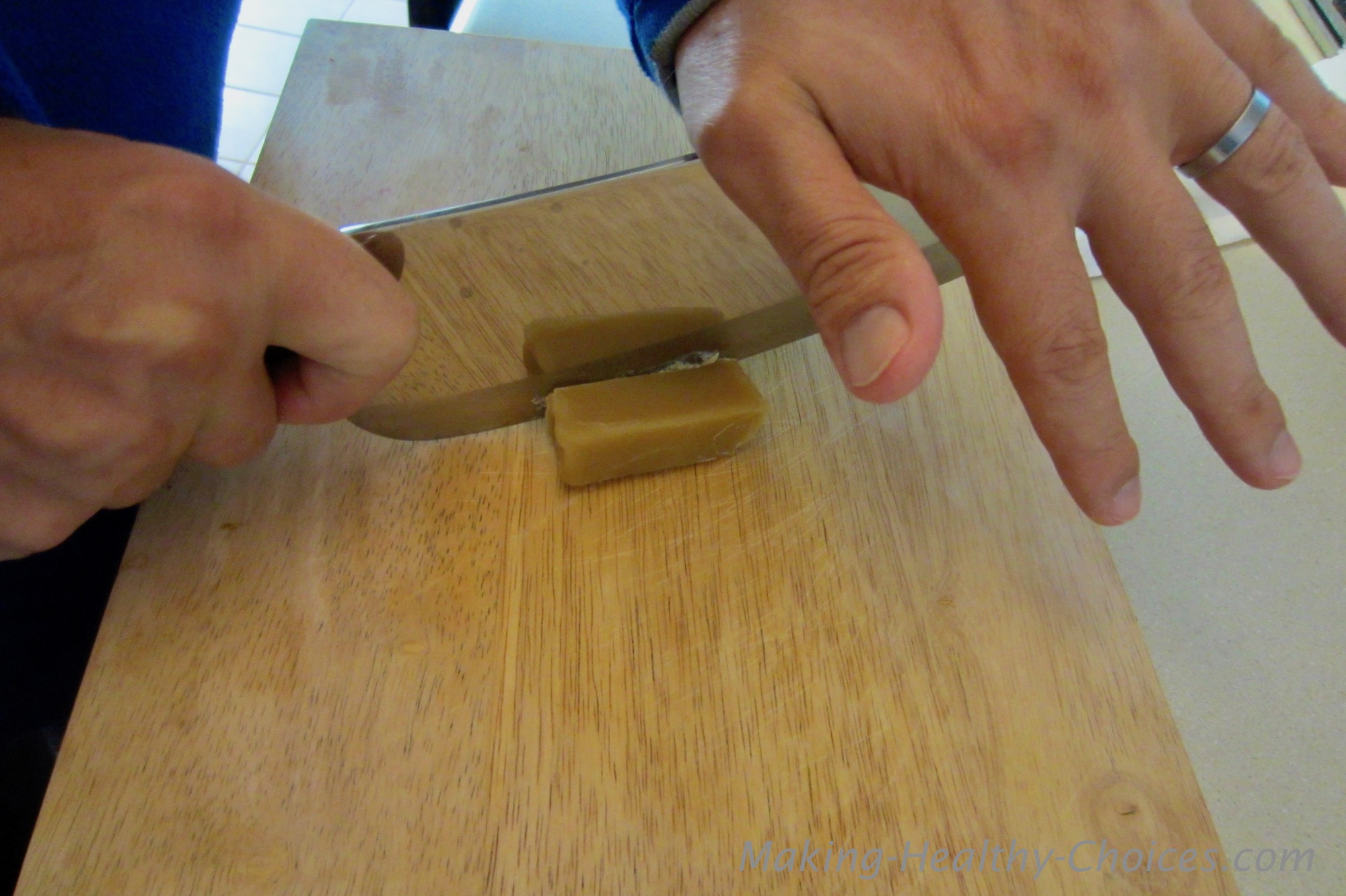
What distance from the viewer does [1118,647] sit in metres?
0.63

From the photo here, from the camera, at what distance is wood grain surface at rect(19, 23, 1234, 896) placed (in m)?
0.54

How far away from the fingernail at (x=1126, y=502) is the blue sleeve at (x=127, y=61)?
81 centimetres

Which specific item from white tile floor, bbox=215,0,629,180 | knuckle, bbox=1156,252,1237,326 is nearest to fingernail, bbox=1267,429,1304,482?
knuckle, bbox=1156,252,1237,326

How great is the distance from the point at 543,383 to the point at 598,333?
7 centimetres

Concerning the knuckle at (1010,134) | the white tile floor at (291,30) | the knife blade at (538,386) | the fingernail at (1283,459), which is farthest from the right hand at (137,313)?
the white tile floor at (291,30)

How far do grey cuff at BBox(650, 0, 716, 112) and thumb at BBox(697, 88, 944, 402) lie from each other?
5.1 inches

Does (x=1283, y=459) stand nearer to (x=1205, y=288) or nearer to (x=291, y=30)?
(x=1205, y=288)

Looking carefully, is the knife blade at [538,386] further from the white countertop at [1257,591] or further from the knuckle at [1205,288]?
the white countertop at [1257,591]

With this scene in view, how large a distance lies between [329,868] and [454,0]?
1.46 meters

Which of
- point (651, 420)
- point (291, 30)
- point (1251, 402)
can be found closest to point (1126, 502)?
point (1251, 402)

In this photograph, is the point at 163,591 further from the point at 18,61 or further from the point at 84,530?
the point at 18,61

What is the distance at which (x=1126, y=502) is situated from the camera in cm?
59

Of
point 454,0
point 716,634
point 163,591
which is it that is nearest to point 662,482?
point 716,634

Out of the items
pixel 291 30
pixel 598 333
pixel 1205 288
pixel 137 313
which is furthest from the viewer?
pixel 291 30
